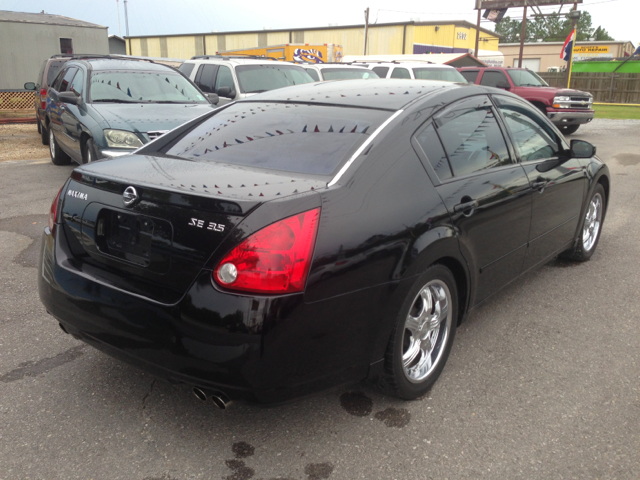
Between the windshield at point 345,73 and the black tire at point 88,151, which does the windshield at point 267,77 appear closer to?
the windshield at point 345,73

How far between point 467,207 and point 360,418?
1240mm

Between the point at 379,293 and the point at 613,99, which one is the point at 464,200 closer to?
the point at 379,293

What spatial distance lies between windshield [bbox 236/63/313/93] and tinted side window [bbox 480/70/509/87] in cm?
748

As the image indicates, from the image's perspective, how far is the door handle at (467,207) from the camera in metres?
2.98

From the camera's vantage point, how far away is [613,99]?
3359cm

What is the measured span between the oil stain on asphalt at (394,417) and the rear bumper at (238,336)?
366 mm

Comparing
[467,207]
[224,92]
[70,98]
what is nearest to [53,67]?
[224,92]

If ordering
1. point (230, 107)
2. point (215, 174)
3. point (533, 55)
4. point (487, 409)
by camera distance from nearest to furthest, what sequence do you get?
point (215, 174) < point (487, 409) < point (230, 107) < point (533, 55)

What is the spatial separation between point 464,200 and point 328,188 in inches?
38.1

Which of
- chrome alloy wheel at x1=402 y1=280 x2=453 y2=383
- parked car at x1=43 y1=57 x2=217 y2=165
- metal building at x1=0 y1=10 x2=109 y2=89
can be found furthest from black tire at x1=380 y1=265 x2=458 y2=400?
metal building at x1=0 y1=10 x2=109 y2=89

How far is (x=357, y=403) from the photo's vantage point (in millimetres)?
2910

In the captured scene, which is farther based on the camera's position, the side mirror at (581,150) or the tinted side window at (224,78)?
the tinted side window at (224,78)

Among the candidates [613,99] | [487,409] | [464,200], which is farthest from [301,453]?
[613,99]

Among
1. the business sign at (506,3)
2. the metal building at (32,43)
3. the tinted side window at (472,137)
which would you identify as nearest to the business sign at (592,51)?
the business sign at (506,3)
